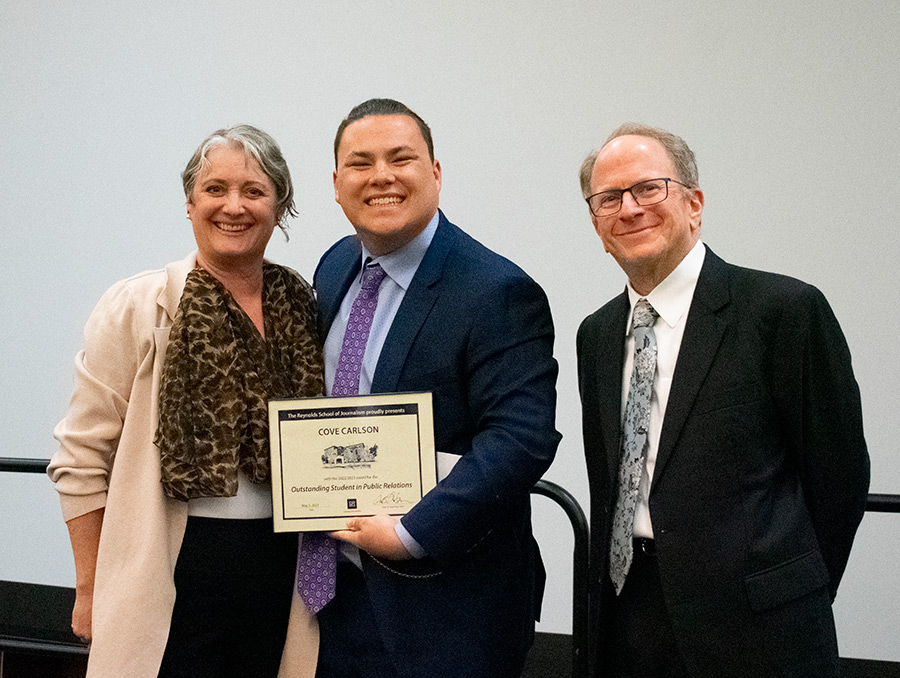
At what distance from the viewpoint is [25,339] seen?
4.29 metres

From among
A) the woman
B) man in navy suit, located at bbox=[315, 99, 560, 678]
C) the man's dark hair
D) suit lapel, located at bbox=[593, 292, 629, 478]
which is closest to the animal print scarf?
the woman

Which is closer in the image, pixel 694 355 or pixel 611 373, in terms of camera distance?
pixel 694 355

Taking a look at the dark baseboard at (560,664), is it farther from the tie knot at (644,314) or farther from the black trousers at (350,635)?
the tie knot at (644,314)

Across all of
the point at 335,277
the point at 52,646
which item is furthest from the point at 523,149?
the point at 52,646

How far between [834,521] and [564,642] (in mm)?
1942

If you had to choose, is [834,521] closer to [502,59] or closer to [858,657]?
[858,657]

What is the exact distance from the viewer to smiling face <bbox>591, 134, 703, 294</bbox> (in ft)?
6.17

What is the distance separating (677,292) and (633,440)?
1.13 feet

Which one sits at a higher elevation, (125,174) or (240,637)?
(125,174)

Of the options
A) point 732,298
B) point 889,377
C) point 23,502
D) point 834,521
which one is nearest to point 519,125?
point 889,377

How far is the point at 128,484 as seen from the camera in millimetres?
1884

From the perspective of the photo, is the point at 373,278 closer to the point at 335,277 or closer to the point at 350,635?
the point at 335,277

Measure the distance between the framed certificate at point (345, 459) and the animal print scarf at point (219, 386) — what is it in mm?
64
